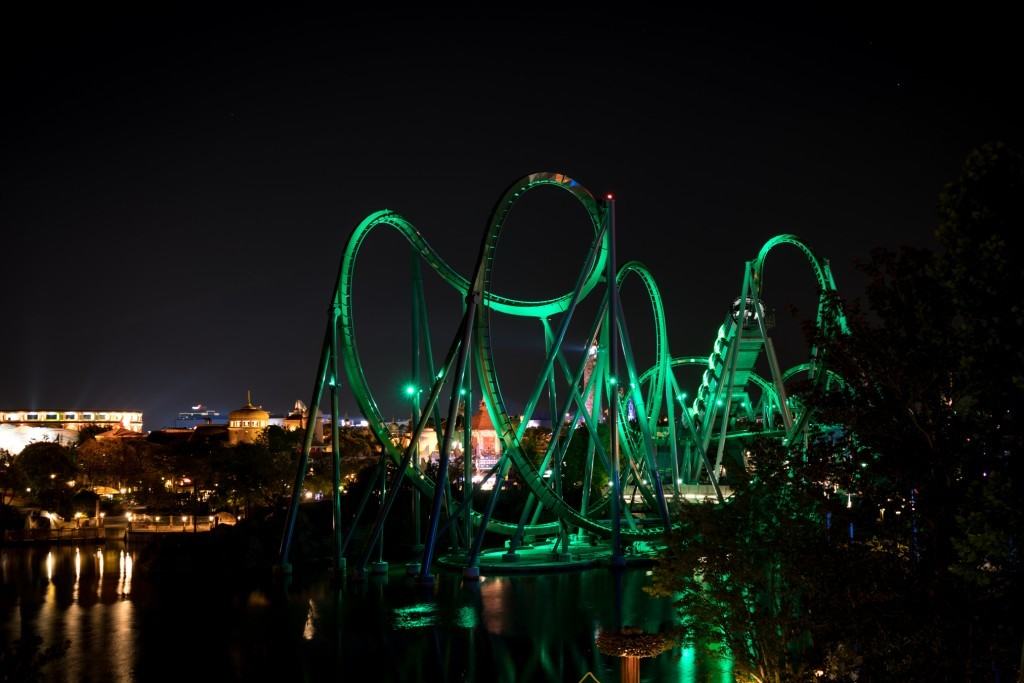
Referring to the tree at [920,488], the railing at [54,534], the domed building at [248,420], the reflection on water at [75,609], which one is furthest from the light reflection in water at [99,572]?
the domed building at [248,420]

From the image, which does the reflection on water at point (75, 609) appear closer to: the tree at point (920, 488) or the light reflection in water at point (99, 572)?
the light reflection in water at point (99, 572)

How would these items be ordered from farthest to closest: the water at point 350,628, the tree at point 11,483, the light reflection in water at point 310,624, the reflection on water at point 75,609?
1. the tree at point 11,483
2. the light reflection in water at point 310,624
3. the reflection on water at point 75,609
4. the water at point 350,628

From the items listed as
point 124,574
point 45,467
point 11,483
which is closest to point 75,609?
point 124,574

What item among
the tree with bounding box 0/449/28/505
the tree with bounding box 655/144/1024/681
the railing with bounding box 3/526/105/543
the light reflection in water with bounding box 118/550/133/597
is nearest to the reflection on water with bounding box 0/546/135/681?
the light reflection in water with bounding box 118/550/133/597

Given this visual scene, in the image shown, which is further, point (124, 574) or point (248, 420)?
point (248, 420)

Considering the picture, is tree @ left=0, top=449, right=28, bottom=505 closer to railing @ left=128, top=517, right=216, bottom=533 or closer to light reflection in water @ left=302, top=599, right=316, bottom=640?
railing @ left=128, top=517, right=216, bottom=533

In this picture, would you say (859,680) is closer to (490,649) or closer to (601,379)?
(490,649)

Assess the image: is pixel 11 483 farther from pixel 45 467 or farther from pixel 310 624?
pixel 310 624

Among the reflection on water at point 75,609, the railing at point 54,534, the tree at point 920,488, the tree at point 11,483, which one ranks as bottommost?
the railing at point 54,534

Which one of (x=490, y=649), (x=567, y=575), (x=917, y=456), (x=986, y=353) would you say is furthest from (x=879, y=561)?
(x=567, y=575)
